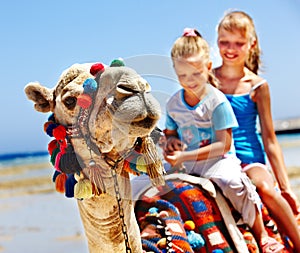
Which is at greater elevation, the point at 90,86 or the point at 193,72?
the point at 90,86

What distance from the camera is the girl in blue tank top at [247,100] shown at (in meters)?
3.49

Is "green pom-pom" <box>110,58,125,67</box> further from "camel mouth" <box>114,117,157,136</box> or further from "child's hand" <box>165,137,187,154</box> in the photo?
"child's hand" <box>165,137,187,154</box>

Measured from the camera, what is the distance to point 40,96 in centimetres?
209

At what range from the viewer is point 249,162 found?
347cm

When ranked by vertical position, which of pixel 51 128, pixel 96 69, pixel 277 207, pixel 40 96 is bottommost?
pixel 277 207

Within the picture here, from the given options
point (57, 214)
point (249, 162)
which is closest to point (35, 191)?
point (57, 214)

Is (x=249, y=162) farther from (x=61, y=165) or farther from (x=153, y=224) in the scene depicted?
(x=61, y=165)

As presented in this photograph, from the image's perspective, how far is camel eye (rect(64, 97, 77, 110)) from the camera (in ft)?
6.48

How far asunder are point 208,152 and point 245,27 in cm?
106

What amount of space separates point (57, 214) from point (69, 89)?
31.9 feet

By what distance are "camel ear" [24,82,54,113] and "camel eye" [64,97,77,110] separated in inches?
5.1

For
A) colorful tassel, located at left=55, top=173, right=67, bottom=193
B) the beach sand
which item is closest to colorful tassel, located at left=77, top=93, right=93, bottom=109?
colorful tassel, located at left=55, top=173, right=67, bottom=193

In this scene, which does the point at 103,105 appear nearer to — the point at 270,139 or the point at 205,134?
the point at 205,134

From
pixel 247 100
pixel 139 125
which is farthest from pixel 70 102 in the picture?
pixel 247 100
